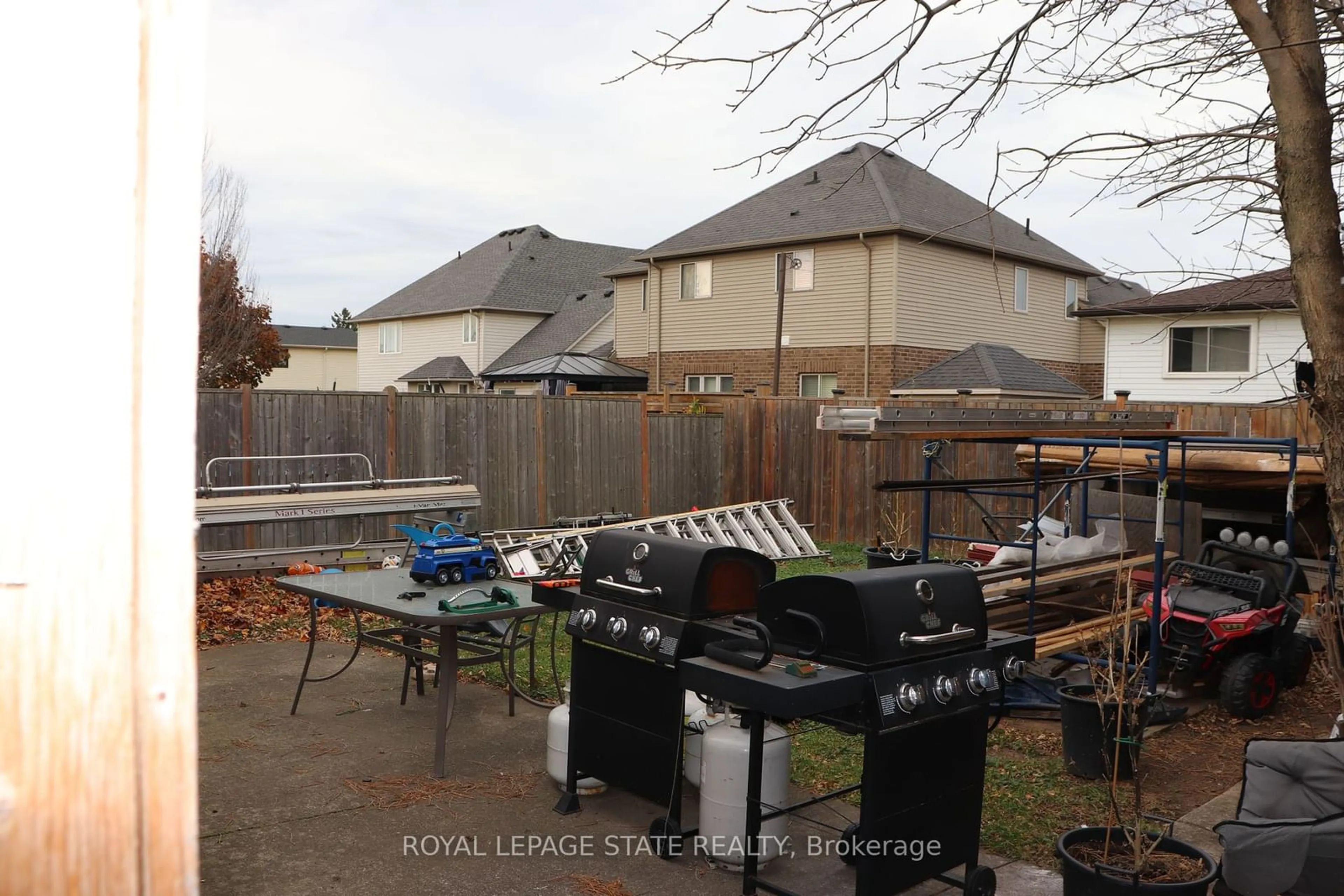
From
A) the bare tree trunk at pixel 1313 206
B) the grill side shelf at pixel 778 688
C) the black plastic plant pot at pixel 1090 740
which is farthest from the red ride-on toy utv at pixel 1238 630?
the grill side shelf at pixel 778 688

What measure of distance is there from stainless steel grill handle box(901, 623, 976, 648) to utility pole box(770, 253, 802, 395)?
1845cm

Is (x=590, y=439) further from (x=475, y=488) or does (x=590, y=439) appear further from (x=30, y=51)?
(x=30, y=51)

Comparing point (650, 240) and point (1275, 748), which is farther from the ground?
point (650, 240)

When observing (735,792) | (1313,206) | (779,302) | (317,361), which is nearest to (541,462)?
(735,792)

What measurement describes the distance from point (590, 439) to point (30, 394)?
46.9 feet

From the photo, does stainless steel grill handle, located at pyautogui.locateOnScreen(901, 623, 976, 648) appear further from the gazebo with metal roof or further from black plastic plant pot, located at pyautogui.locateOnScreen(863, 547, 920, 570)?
the gazebo with metal roof

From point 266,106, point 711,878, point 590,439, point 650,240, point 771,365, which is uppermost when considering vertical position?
point 650,240

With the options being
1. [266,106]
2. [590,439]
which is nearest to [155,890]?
[266,106]

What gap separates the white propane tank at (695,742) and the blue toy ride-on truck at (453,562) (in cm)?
227

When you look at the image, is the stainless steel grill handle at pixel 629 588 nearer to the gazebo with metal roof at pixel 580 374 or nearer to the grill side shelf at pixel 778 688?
the grill side shelf at pixel 778 688

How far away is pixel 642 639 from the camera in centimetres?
473

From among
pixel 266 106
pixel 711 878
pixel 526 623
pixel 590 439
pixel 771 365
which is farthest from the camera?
pixel 771 365

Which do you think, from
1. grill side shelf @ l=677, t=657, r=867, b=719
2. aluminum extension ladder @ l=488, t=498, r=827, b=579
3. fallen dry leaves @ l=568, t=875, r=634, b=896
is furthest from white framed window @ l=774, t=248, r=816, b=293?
grill side shelf @ l=677, t=657, r=867, b=719

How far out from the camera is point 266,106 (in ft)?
35.2
